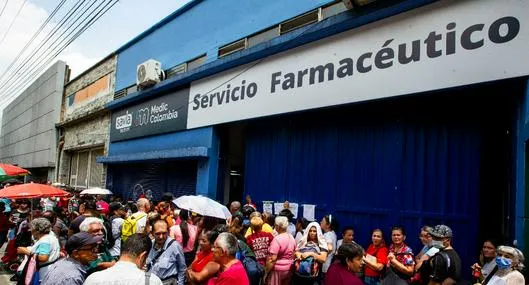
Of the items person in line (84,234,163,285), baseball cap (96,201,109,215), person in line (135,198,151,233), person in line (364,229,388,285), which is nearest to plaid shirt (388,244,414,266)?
person in line (364,229,388,285)

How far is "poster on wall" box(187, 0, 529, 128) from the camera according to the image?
530 centimetres

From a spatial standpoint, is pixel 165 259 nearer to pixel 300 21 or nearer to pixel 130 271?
pixel 130 271

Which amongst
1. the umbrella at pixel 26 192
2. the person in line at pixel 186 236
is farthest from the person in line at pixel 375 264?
the umbrella at pixel 26 192

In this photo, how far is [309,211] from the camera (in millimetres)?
8312

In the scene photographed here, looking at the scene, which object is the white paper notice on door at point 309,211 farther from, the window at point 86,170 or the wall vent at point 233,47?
the window at point 86,170

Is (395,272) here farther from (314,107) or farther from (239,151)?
(239,151)

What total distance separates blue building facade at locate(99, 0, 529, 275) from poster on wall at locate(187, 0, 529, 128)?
0.02 m

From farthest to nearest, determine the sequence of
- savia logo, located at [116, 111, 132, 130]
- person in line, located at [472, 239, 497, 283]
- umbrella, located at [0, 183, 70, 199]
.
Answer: savia logo, located at [116, 111, 132, 130] < umbrella, located at [0, 183, 70, 199] < person in line, located at [472, 239, 497, 283]

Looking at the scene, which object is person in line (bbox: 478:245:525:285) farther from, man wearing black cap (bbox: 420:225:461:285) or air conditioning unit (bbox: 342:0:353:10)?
air conditioning unit (bbox: 342:0:353:10)

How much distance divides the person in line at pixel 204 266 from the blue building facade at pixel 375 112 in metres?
3.70

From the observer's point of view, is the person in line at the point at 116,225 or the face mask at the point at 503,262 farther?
the person in line at the point at 116,225

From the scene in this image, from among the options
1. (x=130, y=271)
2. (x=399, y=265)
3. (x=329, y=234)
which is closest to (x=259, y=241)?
(x=329, y=234)

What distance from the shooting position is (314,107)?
25.7ft

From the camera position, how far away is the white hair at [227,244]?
12.1ft
